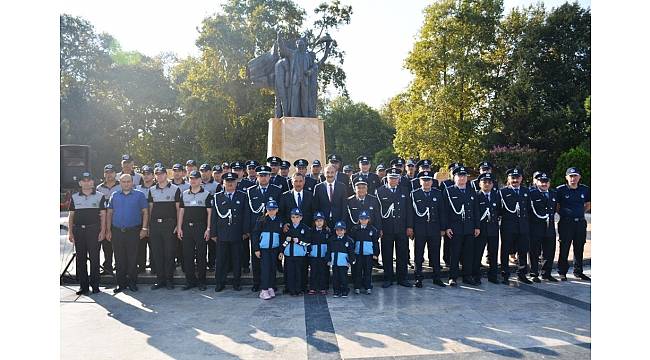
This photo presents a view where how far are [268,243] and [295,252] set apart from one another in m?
0.39

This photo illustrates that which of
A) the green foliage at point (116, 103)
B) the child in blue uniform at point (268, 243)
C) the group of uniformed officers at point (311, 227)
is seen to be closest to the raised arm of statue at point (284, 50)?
the group of uniformed officers at point (311, 227)

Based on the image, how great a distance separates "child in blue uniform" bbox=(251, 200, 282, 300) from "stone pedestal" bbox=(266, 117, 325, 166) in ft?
15.3

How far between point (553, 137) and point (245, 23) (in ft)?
58.5

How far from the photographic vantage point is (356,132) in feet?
144

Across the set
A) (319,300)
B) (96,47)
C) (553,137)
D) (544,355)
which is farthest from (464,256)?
(96,47)

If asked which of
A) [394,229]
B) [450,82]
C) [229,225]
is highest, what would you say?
[450,82]

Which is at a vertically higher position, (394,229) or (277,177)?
(277,177)

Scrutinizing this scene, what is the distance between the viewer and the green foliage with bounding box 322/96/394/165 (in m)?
43.8

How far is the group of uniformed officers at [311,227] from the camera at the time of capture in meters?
6.36

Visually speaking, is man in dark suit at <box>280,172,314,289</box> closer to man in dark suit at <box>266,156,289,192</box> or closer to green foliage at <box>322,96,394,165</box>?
man in dark suit at <box>266,156,289,192</box>

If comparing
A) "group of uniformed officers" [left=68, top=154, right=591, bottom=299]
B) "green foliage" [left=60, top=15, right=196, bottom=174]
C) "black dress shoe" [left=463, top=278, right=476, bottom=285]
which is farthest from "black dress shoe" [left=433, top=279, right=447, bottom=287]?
"green foliage" [left=60, top=15, right=196, bottom=174]

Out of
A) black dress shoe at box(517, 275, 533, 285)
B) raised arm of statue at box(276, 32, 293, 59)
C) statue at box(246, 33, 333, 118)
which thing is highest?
raised arm of statue at box(276, 32, 293, 59)

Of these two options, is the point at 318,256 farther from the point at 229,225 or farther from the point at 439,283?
the point at 439,283

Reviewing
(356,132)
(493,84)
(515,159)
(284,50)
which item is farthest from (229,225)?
(356,132)
